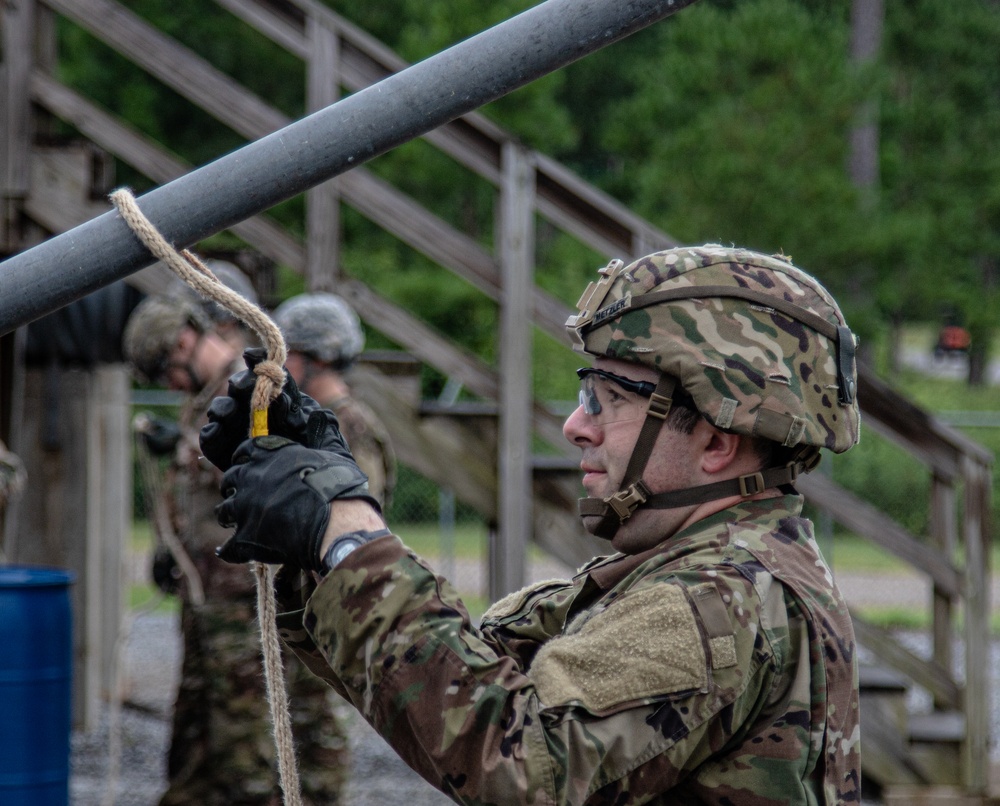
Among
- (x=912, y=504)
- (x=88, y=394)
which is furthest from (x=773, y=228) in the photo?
(x=88, y=394)

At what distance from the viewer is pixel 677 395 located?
1794 mm

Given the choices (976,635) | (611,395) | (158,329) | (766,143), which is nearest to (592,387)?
(611,395)

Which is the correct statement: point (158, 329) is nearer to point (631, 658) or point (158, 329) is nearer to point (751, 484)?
point (751, 484)

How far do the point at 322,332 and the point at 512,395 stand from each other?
107cm

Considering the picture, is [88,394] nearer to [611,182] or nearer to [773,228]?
[773,228]

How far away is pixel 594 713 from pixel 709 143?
13440 millimetres

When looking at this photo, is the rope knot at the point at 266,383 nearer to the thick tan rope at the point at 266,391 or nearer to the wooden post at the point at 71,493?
the thick tan rope at the point at 266,391

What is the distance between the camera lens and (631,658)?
1539mm

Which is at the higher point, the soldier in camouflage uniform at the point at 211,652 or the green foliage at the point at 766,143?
the green foliage at the point at 766,143

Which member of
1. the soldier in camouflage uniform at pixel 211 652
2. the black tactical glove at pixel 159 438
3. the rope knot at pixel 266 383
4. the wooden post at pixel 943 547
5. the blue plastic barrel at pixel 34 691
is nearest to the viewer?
the rope knot at pixel 266 383

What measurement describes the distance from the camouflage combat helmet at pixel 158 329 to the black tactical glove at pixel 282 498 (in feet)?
10.8

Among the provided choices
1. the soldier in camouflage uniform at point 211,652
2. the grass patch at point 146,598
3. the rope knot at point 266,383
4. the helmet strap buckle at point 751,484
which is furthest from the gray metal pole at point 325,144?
the grass patch at point 146,598

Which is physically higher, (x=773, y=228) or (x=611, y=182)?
(x=611, y=182)

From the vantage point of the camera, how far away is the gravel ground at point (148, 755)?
603 centimetres
